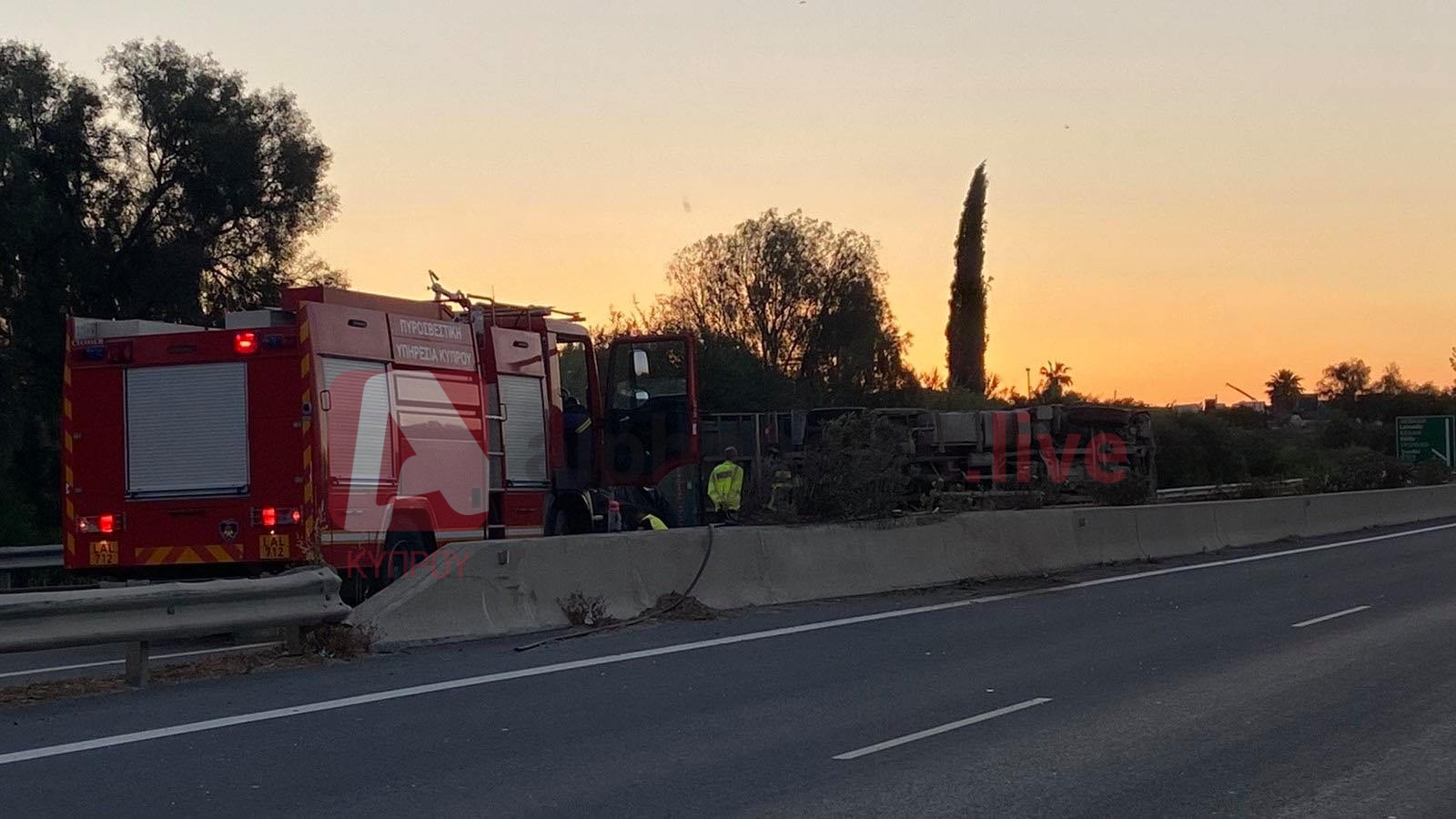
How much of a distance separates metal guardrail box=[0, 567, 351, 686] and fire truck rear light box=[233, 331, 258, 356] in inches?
120

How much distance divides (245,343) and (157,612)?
4078mm

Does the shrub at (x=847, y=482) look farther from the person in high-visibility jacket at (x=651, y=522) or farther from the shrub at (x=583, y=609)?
the shrub at (x=583, y=609)

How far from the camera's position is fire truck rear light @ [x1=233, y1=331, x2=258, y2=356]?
1380 cm

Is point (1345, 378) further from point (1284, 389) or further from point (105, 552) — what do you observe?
point (105, 552)

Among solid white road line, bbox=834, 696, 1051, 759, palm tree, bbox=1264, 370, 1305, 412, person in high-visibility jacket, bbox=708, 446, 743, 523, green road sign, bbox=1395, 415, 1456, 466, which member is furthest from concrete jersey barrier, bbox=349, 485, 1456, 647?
palm tree, bbox=1264, 370, 1305, 412

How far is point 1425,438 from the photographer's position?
49656 millimetres

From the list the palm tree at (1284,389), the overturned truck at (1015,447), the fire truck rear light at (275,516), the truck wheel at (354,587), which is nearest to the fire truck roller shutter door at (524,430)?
the truck wheel at (354,587)

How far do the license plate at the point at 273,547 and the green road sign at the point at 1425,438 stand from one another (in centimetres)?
4353

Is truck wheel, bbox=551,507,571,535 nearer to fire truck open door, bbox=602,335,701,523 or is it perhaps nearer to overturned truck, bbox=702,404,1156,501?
fire truck open door, bbox=602,335,701,523

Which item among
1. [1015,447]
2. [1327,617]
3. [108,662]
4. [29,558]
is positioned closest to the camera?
[108,662]

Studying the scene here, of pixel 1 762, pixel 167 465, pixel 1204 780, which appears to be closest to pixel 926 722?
pixel 1204 780

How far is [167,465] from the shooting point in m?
13.9

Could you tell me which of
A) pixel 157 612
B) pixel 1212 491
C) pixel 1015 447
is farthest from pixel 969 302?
pixel 157 612

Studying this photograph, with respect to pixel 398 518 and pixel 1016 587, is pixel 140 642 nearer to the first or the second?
pixel 398 518
